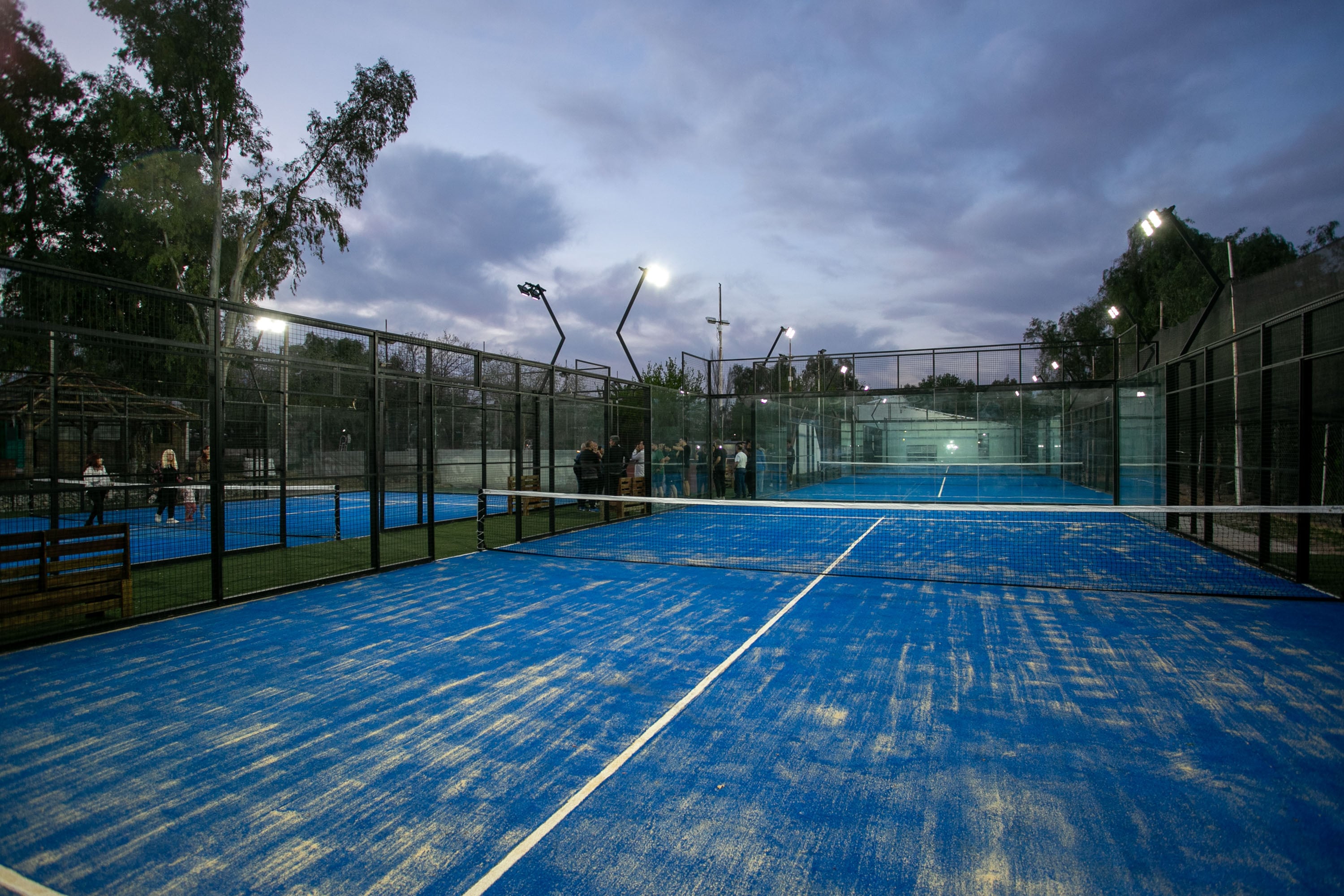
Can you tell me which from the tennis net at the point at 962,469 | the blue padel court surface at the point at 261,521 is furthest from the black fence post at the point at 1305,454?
the tennis net at the point at 962,469

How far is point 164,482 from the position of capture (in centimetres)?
1169

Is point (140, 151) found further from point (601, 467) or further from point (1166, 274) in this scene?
point (1166, 274)

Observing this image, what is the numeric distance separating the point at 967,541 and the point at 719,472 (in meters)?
8.89

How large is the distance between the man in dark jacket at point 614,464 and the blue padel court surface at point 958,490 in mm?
6376

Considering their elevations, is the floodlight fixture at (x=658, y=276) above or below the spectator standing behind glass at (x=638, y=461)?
above

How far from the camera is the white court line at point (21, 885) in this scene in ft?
9.00

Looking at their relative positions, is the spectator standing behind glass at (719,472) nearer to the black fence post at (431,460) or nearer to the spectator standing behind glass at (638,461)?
the spectator standing behind glass at (638,461)

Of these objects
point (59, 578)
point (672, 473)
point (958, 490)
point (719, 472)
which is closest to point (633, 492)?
point (672, 473)

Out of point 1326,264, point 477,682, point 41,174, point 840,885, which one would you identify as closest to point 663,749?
point 840,885

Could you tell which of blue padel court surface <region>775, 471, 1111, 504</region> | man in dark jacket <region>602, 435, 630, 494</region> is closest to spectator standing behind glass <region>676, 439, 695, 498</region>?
man in dark jacket <region>602, 435, 630, 494</region>

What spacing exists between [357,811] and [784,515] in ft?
49.0

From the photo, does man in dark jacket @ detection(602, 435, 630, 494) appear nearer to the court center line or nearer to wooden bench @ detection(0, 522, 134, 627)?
the court center line

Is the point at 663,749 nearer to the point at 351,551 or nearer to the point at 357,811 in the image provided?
the point at 357,811

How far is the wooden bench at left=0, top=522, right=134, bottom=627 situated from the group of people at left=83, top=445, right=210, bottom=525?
5.22 metres
